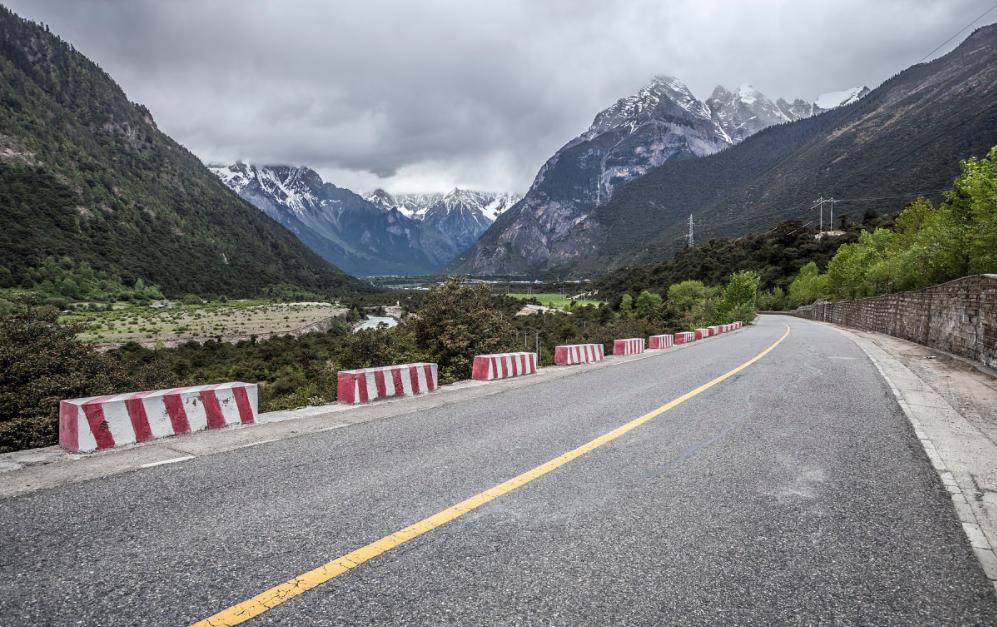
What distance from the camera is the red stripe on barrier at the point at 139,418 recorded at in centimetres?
588

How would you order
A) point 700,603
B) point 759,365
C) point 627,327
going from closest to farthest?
point 700,603
point 759,365
point 627,327

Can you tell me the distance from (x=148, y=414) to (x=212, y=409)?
2.58 feet

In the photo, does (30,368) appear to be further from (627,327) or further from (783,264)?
(783,264)

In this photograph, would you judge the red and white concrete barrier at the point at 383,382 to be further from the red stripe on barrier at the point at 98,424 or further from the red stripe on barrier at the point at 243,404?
the red stripe on barrier at the point at 98,424

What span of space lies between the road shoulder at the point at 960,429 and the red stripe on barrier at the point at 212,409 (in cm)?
778

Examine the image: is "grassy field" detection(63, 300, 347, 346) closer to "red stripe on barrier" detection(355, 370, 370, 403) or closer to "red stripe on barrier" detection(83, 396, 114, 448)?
"red stripe on barrier" detection(355, 370, 370, 403)

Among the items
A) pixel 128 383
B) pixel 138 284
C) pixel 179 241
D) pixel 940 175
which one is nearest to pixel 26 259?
pixel 138 284

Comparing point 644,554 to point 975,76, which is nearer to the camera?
point 644,554

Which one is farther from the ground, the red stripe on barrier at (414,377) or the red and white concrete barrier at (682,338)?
the red stripe on barrier at (414,377)

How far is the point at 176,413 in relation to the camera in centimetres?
632

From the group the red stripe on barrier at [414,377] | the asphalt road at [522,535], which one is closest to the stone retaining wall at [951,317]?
the asphalt road at [522,535]

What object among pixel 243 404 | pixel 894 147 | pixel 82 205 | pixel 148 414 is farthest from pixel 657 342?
pixel 82 205

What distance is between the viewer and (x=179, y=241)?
17150 cm

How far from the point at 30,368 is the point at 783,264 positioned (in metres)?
129
